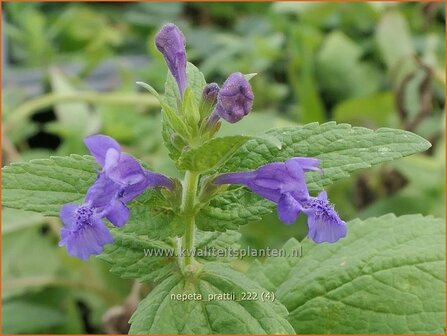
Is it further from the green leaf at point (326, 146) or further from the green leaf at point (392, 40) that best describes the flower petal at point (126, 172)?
the green leaf at point (392, 40)

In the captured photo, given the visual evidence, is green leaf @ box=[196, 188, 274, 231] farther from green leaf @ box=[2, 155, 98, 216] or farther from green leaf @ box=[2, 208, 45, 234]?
green leaf @ box=[2, 208, 45, 234]

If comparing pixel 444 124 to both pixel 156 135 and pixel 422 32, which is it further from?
pixel 422 32

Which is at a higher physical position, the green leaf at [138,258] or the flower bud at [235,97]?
the flower bud at [235,97]

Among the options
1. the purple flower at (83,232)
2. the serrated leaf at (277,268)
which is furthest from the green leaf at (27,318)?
the purple flower at (83,232)

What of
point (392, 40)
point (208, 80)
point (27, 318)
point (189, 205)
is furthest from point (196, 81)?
point (208, 80)

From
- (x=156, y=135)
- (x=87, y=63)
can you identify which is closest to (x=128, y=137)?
(x=156, y=135)

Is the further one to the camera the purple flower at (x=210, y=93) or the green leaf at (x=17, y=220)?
the green leaf at (x=17, y=220)

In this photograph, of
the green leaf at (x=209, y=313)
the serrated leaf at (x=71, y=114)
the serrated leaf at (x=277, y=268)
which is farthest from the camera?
the serrated leaf at (x=71, y=114)
